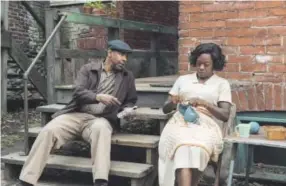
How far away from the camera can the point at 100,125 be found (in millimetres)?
3824

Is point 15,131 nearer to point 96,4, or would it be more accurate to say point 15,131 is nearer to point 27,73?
point 96,4

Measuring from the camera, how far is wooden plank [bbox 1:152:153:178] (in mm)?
3725

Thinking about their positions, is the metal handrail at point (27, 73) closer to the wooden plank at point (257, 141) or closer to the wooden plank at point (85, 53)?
the wooden plank at point (85, 53)

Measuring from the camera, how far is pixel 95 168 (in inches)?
142

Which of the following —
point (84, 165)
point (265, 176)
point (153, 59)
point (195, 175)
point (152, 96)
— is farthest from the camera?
point (153, 59)

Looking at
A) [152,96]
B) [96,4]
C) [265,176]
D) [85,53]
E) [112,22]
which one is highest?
[96,4]

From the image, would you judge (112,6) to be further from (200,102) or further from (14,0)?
(200,102)

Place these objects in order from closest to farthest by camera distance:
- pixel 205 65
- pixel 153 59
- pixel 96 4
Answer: pixel 205 65
pixel 96 4
pixel 153 59

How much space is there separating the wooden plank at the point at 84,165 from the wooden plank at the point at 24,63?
366 centimetres

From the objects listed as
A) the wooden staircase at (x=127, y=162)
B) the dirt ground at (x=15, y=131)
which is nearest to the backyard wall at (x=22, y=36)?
the dirt ground at (x=15, y=131)

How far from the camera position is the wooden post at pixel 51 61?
5.03m

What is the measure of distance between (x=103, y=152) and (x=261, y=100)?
1.63 metres

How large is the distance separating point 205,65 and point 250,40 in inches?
29.0

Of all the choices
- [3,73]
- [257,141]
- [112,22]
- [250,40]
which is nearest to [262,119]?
[250,40]
